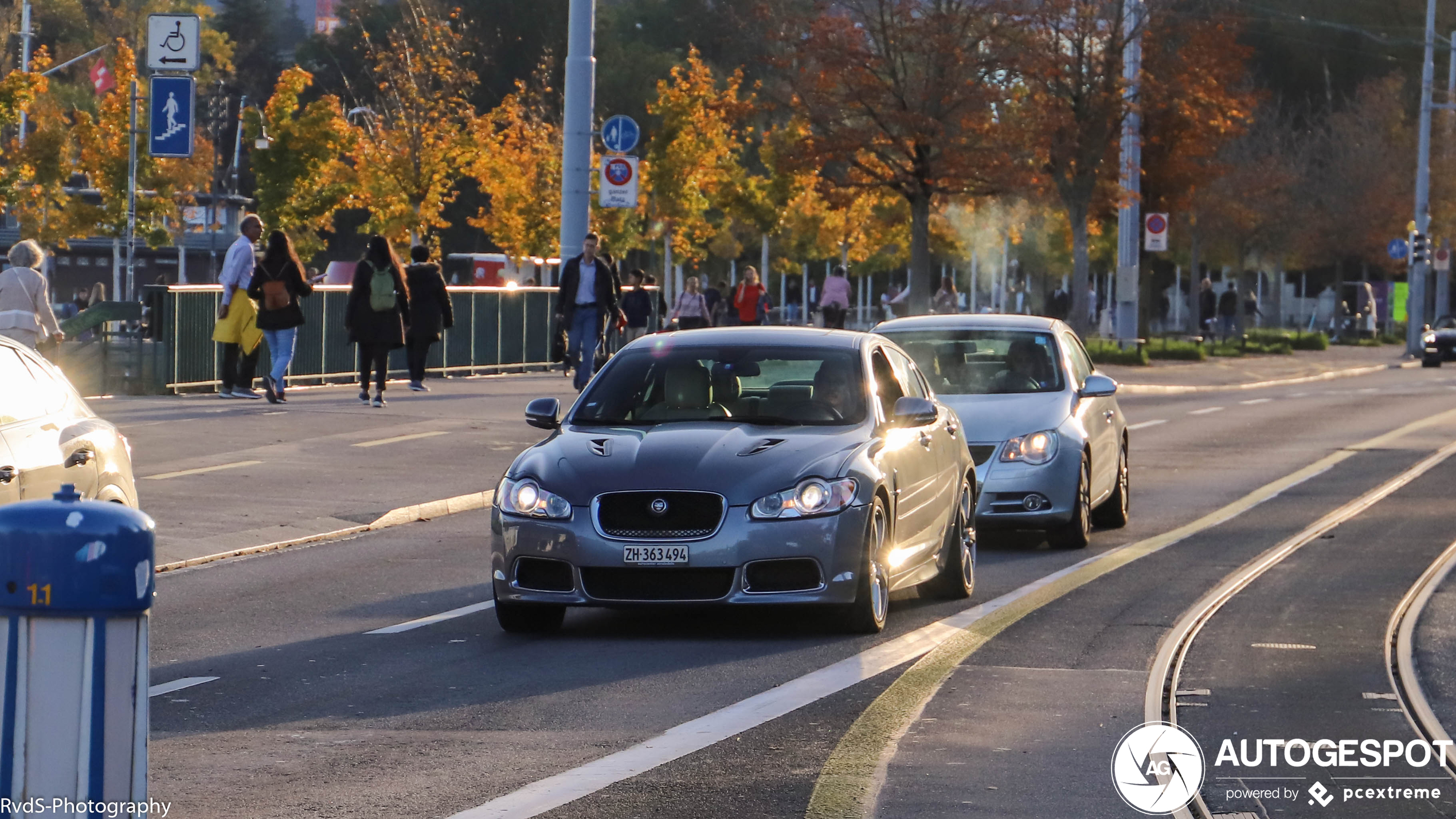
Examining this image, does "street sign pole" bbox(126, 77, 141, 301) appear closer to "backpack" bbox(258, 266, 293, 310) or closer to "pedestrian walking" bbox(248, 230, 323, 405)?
"pedestrian walking" bbox(248, 230, 323, 405)

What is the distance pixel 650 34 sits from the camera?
95.5m

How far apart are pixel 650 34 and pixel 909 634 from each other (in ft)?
286

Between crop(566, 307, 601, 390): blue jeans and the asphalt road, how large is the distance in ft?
23.2

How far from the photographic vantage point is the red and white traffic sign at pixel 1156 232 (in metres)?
42.4

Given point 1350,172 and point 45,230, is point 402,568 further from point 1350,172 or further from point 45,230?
point 1350,172

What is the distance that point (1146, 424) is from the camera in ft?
90.6

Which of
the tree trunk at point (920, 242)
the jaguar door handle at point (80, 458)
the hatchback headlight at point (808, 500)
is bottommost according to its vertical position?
the hatchback headlight at point (808, 500)

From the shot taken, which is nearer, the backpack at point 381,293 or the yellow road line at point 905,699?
the yellow road line at point 905,699

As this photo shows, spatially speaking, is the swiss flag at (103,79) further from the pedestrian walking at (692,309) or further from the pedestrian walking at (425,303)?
the pedestrian walking at (425,303)

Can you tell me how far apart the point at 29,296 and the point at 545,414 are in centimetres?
768

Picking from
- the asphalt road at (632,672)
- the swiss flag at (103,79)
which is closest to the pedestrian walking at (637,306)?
the asphalt road at (632,672)

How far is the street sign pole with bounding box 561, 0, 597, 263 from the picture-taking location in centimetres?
2739

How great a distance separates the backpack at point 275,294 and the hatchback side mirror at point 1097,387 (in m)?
10.7
